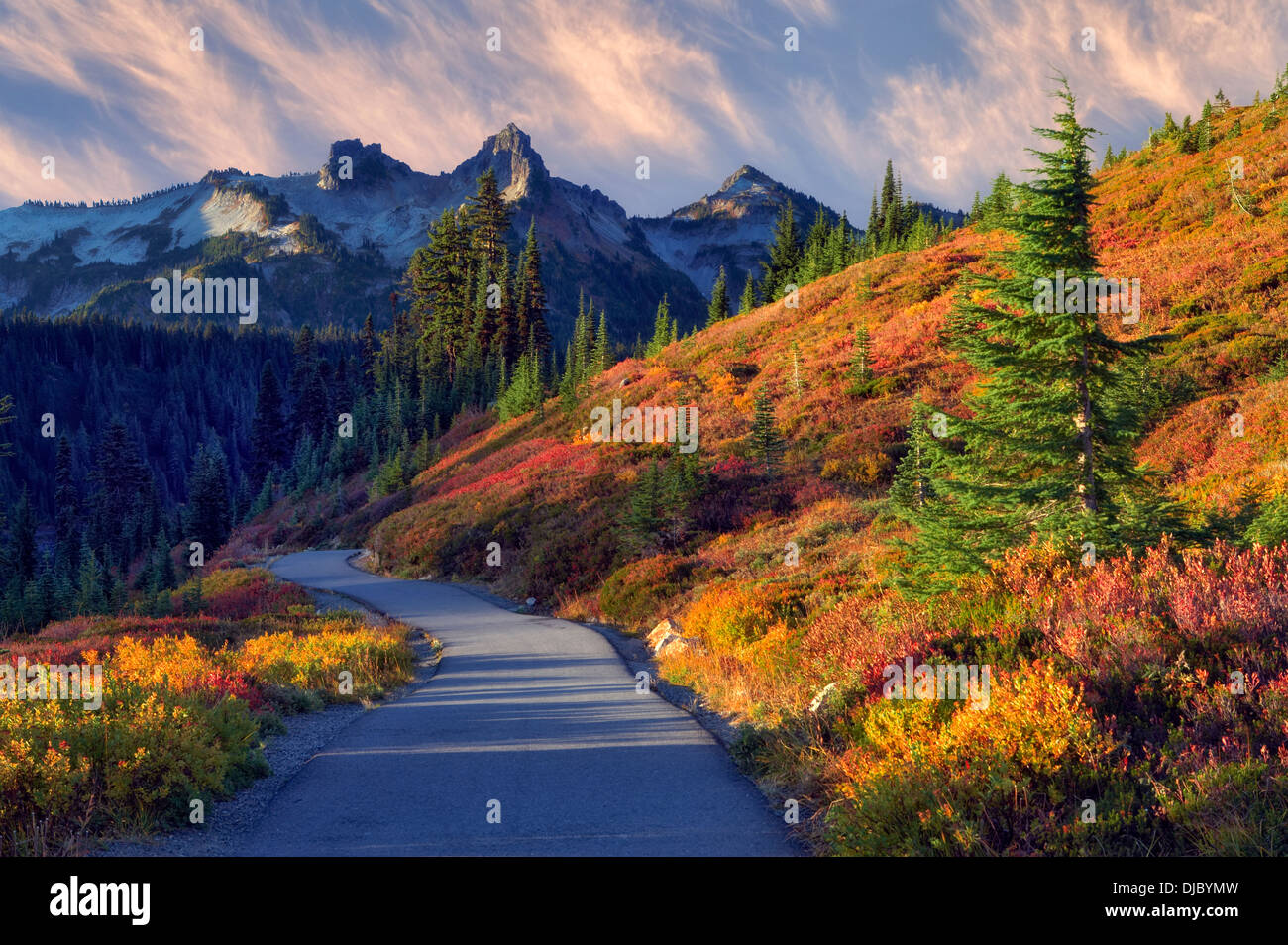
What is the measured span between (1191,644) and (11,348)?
193928 mm

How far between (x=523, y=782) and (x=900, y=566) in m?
7.45

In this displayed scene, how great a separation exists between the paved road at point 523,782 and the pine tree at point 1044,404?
14.7ft

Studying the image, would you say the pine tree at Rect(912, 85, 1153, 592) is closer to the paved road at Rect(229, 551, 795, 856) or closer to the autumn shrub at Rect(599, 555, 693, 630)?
the paved road at Rect(229, 551, 795, 856)

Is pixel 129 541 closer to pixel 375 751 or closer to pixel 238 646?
pixel 238 646

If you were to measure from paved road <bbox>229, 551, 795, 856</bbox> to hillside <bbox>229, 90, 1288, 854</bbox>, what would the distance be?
2.72 ft

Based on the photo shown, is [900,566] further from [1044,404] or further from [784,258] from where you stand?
[784,258]

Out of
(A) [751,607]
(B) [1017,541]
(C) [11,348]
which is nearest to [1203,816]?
(B) [1017,541]

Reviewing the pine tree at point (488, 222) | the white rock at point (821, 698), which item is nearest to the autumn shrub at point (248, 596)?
the white rock at point (821, 698)

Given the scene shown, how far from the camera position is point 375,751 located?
284 inches

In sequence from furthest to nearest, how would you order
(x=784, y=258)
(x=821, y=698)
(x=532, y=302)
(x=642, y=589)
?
1. (x=784, y=258)
2. (x=532, y=302)
3. (x=642, y=589)
4. (x=821, y=698)

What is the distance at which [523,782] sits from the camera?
6.23m

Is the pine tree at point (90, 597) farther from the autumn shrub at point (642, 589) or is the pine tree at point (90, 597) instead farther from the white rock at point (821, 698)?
the white rock at point (821, 698)

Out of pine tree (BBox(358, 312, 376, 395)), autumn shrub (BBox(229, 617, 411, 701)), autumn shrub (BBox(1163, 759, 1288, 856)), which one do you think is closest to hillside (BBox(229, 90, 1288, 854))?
autumn shrub (BBox(1163, 759, 1288, 856))

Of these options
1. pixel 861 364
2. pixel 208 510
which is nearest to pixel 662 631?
pixel 861 364
